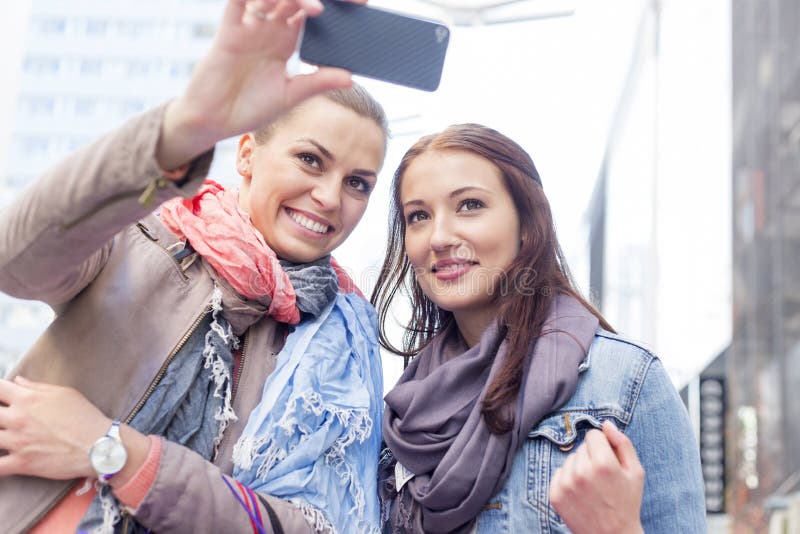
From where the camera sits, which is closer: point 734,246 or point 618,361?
point 618,361

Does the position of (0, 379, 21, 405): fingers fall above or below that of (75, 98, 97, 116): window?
below

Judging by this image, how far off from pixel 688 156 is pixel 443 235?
9.35 meters

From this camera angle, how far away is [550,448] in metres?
1.64

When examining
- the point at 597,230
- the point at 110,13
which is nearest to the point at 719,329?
the point at 597,230

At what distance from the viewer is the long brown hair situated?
171 centimetres

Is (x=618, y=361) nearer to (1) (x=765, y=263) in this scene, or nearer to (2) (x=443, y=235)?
(2) (x=443, y=235)

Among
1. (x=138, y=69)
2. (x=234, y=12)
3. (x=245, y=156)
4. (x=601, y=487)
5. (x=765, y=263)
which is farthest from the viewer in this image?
(x=138, y=69)

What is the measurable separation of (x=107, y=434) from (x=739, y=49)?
9272 millimetres

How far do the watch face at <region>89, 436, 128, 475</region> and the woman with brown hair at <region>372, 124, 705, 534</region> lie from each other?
0.61m

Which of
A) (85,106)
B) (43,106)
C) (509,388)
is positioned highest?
(85,106)

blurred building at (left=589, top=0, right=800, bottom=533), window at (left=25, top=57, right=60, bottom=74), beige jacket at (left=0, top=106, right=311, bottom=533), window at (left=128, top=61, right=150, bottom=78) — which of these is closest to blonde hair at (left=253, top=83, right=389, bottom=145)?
beige jacket at (left=0, top=106, right=311, bottom=533)

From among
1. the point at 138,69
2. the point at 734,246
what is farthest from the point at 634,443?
the point at 138,69

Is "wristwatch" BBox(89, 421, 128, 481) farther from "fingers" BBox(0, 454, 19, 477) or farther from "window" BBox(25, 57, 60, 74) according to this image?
"window" BBox(25, 57, 60, 74)

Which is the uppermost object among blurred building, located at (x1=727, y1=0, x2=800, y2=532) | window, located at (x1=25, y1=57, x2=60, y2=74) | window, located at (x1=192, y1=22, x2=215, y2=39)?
window, located at (x1=192, y1=22, x2=215, y2=39)
